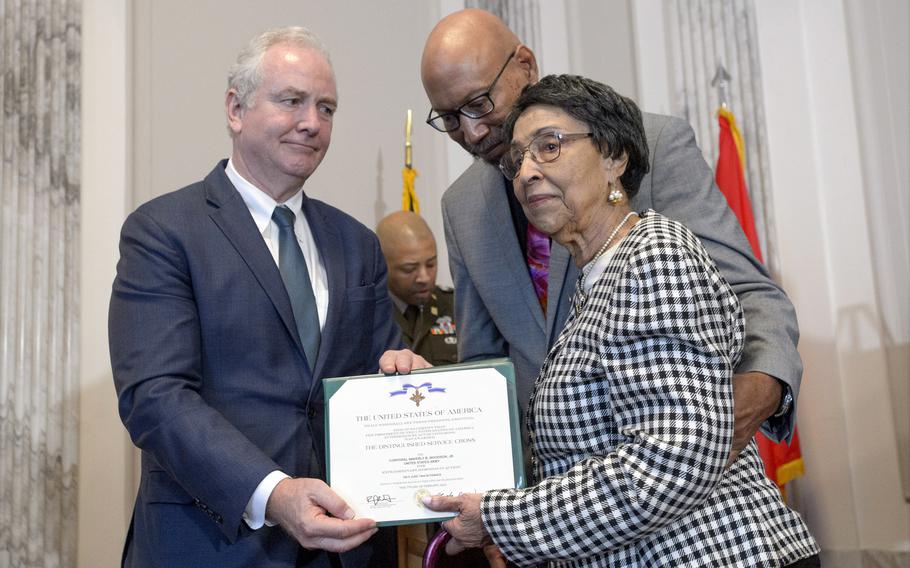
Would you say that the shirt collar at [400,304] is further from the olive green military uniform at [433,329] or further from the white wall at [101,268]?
the white wall at [101,268]

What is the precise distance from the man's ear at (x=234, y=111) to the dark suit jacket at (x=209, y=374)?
0.19 metres

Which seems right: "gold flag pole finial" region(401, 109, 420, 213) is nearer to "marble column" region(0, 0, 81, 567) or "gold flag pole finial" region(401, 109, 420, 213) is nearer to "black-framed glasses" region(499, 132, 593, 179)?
"marble column" region(0, 0, 81, 567)

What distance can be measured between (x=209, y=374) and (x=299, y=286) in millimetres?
330

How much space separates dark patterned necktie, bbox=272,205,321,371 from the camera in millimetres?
2305

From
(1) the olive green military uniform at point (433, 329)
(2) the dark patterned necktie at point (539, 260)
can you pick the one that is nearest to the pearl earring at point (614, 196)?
(2) the dark patterned necktie at point (539, 260)

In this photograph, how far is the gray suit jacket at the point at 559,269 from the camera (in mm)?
2049

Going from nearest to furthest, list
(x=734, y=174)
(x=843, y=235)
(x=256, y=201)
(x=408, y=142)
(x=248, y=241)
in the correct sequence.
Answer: (x=248, y=241)
(x=256, y=201)
(x=843, y=235)
(x=734, y=174)
(x=408, y=142)

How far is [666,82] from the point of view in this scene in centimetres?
539

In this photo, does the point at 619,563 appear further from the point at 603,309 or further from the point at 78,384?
the point at 78,384

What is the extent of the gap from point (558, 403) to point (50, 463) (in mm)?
3252

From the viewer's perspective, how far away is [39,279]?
436cm

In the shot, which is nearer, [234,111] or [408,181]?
[234,111]

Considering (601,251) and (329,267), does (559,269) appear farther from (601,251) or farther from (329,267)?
(329,267)

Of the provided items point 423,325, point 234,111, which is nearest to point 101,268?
point 423,325
